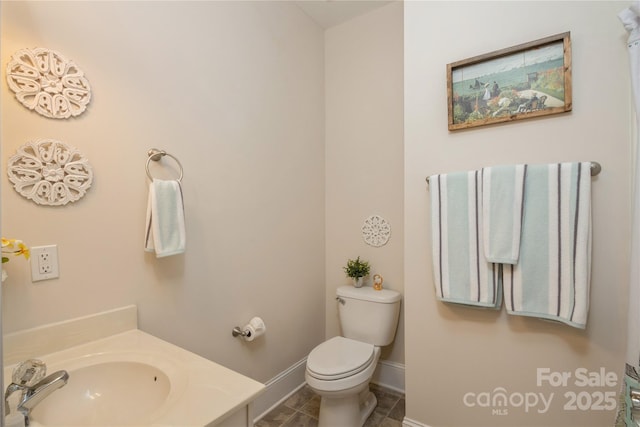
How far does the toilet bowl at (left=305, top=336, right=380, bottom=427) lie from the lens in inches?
64.4

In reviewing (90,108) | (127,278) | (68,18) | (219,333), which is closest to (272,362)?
(219,333)

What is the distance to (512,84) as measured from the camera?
1453 millimetres

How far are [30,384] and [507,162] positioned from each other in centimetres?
182

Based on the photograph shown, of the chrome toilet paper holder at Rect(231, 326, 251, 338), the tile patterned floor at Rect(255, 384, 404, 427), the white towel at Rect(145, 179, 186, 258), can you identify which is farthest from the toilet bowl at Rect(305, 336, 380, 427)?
the white towel at Rect(145, 179, 186, 258)

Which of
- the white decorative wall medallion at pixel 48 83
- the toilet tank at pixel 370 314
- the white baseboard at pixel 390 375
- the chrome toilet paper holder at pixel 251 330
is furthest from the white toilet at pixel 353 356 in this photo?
the white decorative wall medallion at pixel 48 83

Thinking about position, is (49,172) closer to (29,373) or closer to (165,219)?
(165,219)

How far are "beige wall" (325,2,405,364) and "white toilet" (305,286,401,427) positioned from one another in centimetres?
24

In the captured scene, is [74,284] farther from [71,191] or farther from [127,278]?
[71,191]

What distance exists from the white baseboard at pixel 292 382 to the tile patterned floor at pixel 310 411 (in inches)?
1.2

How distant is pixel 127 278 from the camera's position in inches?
51.6

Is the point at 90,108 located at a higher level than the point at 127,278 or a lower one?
higher

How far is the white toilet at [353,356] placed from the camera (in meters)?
1.65

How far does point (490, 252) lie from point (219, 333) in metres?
1.40

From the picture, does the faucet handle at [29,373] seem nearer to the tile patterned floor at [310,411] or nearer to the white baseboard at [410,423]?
the tile patterned floor at [310,411]
